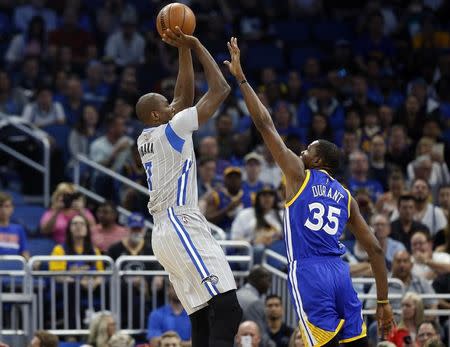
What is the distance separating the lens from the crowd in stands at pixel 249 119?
15.0 m

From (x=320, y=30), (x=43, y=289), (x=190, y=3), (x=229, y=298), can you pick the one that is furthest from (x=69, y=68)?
(x=229, y=298)

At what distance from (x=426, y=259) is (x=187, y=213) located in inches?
246

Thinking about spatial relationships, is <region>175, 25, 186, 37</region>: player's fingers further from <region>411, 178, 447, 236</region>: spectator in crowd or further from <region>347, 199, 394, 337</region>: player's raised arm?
<region>411, 178, 447, 236</region>: spectator in crowd

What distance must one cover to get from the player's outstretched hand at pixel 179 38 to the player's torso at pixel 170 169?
2.09 feet

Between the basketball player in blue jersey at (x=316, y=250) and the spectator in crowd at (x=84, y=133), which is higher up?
the spectator in crowd at (x=84, y=133)

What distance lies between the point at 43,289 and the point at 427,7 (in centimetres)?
1132

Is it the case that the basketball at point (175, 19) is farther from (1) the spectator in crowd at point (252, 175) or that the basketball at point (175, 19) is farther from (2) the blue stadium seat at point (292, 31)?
(2) the blue stadium seat at point (292, 31)

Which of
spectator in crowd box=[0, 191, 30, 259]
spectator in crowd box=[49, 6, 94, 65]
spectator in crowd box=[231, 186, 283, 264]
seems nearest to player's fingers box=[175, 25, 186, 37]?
spectator in crowd box=[0, 191, 30, 259]

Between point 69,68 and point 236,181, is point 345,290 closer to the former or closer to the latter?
point 236,181

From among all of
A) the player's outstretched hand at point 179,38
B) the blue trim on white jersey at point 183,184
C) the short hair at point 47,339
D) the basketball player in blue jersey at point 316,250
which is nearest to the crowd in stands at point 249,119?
the short hair at point 47,339

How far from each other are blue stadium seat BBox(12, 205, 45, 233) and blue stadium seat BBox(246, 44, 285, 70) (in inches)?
233

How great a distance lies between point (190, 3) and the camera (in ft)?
74.2

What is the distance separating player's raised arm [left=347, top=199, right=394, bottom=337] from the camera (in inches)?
378

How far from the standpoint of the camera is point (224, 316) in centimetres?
916
